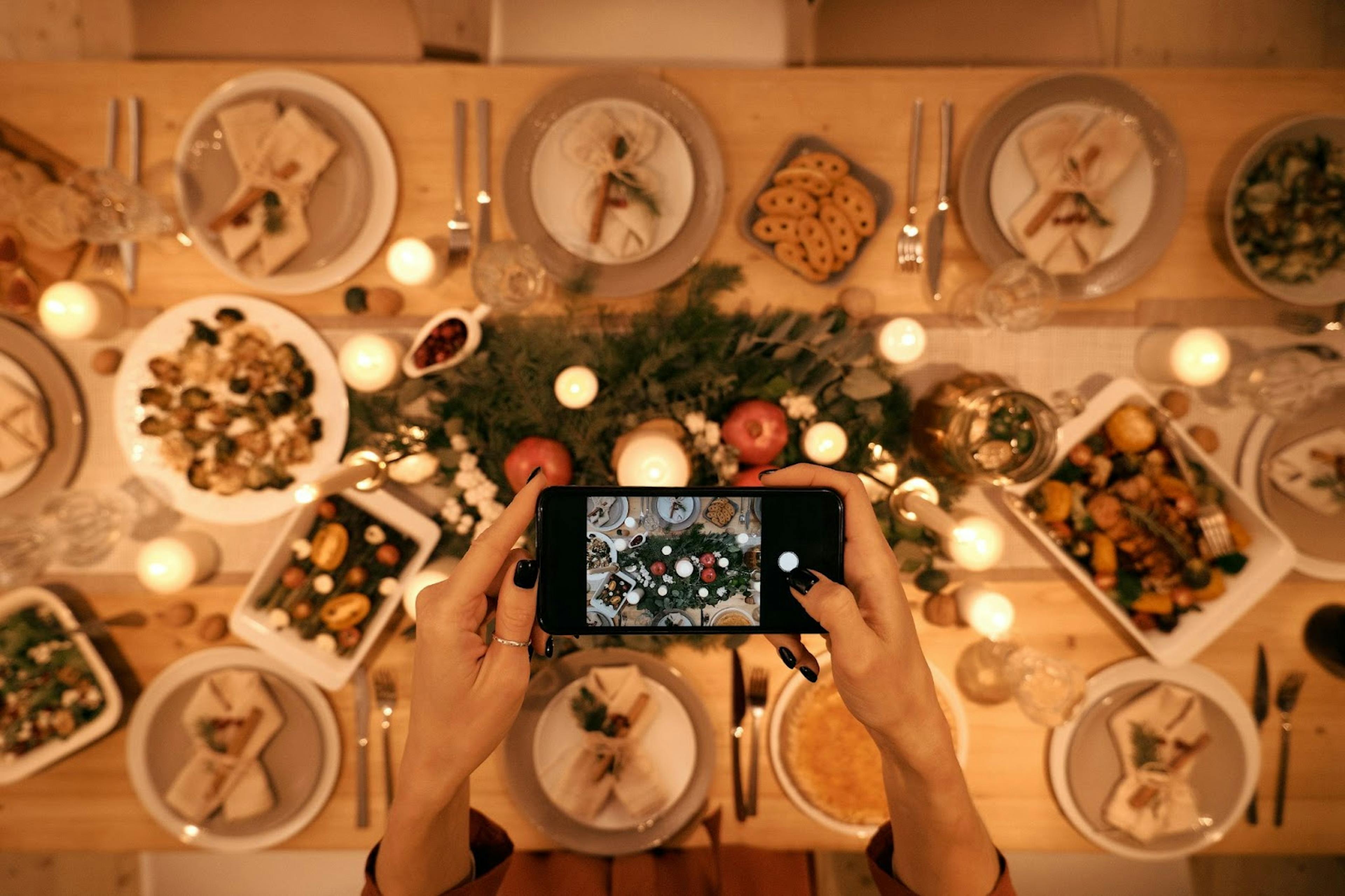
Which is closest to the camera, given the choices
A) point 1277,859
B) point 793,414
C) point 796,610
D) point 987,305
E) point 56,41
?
point 796,610

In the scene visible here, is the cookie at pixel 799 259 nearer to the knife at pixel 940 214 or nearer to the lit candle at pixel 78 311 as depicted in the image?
the knife at pixel 940 214

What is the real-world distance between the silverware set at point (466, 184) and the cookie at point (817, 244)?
0.67 meters

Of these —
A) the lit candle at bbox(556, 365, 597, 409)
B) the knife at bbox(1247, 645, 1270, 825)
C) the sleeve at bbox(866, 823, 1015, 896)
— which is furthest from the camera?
the knife at bbox(1247, 645, 1270, 825)

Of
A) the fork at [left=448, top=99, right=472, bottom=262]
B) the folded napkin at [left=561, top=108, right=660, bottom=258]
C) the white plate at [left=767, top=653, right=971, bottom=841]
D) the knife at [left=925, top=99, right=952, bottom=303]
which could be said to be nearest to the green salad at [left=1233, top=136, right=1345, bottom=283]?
the knife at [left=925, top=99, right=952, bottom=303]

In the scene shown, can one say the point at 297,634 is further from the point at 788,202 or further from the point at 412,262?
the point at 788,202

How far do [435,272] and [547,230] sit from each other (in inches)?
9.9

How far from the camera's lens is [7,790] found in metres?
1.43

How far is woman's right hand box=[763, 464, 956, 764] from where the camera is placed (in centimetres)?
92

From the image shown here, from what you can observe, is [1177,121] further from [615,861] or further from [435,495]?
[615,861]

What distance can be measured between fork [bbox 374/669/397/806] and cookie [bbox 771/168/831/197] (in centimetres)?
134

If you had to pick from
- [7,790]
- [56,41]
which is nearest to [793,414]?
[7,790]

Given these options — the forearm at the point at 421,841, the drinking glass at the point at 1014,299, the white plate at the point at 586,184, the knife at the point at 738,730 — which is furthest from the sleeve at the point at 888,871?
the white plate at the point at 586,184

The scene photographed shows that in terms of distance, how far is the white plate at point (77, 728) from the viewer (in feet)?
4.52

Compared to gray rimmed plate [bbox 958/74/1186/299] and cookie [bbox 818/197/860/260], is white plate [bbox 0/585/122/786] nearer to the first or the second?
cookie [bbox 818/197/860/260]
